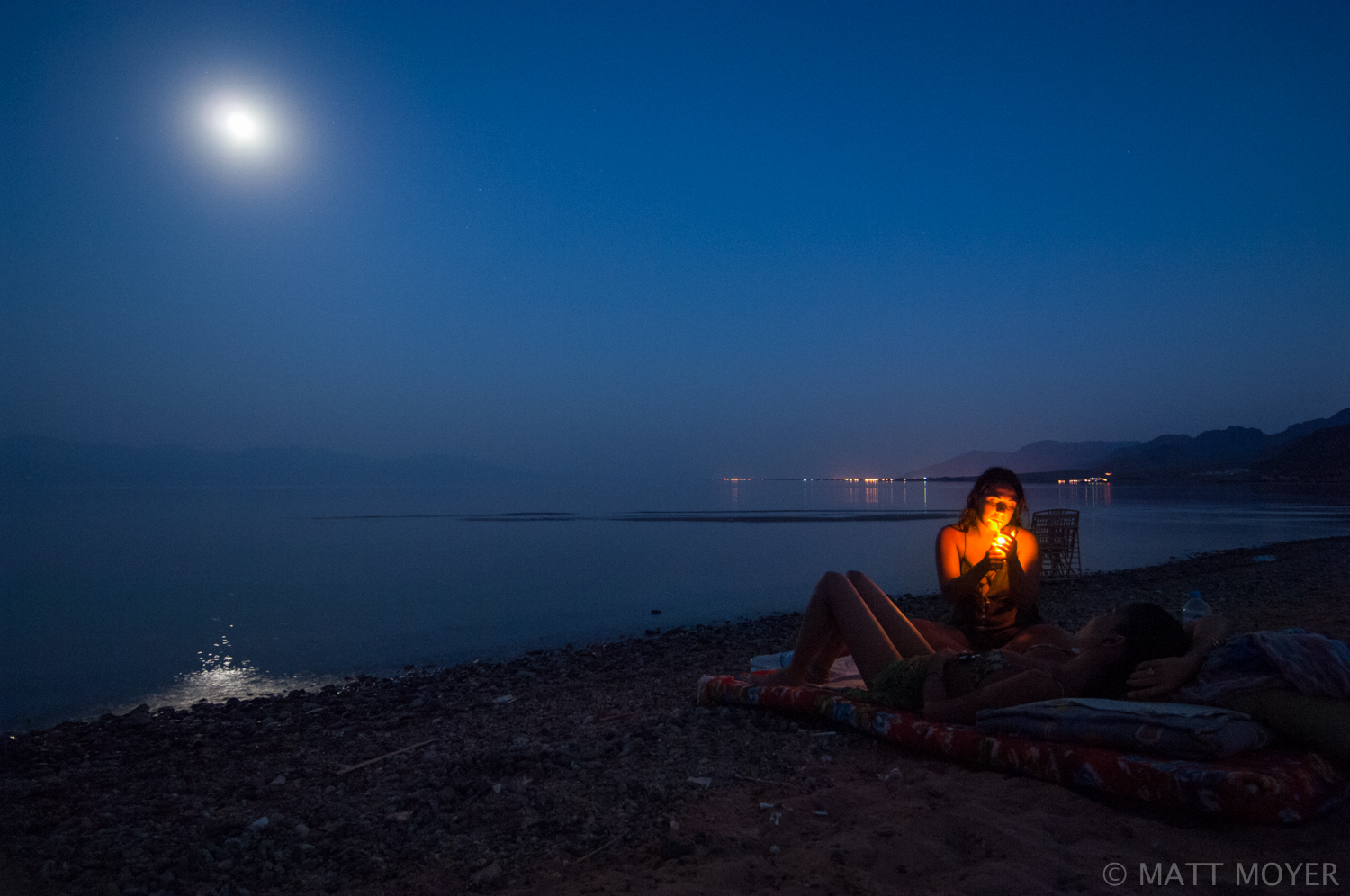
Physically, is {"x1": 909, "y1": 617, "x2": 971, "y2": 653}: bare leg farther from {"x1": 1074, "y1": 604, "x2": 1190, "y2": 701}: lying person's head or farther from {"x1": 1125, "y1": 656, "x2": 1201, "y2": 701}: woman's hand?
{"x1": 1125, "y1": 656, "x2": 1201, "y2": 701}: woman's hand

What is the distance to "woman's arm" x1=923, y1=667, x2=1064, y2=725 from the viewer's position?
334cm

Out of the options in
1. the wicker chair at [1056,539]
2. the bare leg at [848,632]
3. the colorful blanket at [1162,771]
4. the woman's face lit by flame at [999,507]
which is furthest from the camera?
the wicker chair at [1056,539]

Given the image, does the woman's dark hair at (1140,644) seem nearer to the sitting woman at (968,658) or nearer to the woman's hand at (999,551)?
the sitting woman at (968,658)

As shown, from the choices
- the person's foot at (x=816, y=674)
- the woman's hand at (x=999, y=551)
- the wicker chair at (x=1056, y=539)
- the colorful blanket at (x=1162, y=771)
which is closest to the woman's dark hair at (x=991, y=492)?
the woman's hand at (x=999, y=551)

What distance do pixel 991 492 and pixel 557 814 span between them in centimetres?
316

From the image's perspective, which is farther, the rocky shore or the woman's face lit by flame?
the woman's face lit by flame

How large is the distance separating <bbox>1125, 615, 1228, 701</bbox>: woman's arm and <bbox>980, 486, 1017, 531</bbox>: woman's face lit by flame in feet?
4.15

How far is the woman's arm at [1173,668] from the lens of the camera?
3156 mm

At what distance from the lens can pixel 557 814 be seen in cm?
318

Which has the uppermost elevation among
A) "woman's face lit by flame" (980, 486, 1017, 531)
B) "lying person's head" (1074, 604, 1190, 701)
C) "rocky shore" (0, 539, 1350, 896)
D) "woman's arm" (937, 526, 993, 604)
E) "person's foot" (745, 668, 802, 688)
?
"woman's face lit by flame" (980, 486, 1017, 531)

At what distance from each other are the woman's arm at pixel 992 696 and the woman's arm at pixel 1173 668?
1.04ft

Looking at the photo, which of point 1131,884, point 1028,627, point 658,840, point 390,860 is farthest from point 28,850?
point 1028,627

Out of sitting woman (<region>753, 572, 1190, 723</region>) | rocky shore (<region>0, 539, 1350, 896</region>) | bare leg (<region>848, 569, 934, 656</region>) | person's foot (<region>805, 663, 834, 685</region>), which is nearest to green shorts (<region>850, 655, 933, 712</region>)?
sitting woman (<region>753, 572, 1190, 723</region>)

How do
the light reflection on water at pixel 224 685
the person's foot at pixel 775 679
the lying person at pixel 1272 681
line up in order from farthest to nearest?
the light reflection on water at pixel 224 685 → the person's foot at pixel 775 679 → the lying person at pixel 1272 681
